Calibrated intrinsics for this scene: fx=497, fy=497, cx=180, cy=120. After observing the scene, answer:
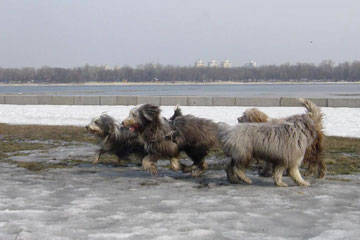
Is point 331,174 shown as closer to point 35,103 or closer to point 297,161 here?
point 297,161

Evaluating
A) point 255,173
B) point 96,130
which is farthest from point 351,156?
point 96,130

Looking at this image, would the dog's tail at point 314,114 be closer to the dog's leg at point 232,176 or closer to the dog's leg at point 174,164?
the dog's leg at point 232,176

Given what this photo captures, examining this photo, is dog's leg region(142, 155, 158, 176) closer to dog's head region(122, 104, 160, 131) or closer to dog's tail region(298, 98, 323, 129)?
dog's head region(122, 104, 160, 131)

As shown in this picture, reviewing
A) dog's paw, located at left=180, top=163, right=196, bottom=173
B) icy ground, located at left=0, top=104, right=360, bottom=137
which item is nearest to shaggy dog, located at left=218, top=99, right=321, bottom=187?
dog's paw, located at left=180, top=163, right=196, bottom=173

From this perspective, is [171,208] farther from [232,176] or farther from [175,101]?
[175,101]

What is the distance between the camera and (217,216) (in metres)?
5.59

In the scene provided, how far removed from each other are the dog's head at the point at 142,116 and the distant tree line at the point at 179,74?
4987 inches

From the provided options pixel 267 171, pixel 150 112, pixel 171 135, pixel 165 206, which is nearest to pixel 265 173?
pixel 267 171

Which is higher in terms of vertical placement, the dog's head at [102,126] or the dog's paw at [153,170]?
the dog's head at [102,126]

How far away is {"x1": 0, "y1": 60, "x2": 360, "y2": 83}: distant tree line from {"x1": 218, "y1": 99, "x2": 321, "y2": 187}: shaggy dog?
126924 millimetres

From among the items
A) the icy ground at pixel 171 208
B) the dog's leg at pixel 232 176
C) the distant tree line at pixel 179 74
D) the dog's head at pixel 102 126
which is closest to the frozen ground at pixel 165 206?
the icy ground at pixel 171 208

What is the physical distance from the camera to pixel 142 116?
8188mm

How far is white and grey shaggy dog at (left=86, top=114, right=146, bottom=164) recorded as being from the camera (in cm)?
933

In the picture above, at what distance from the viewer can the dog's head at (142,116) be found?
8.17m
